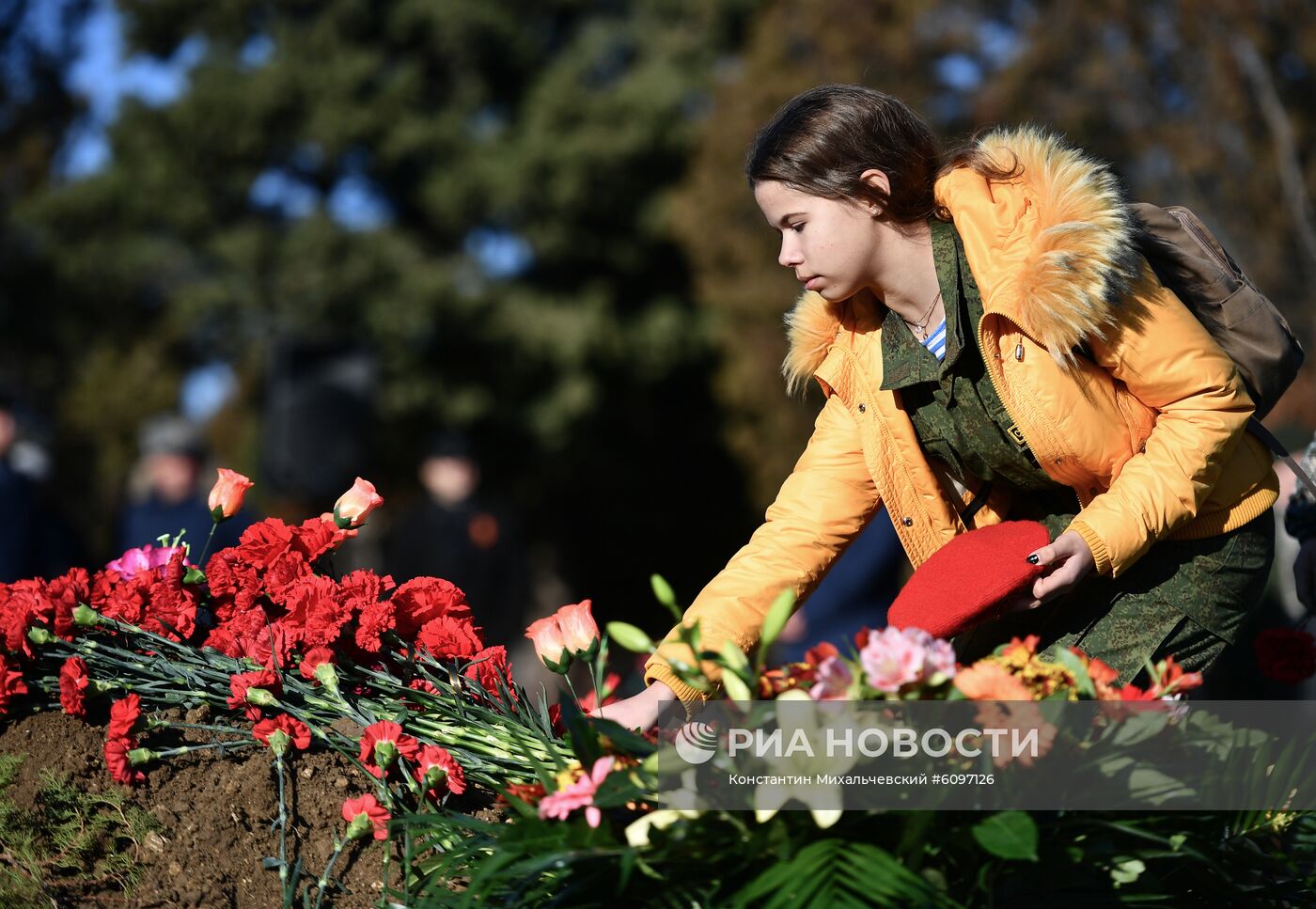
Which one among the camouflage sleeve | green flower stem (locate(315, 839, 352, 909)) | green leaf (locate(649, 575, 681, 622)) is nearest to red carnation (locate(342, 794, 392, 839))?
green flower stem (locate(315, 839, 352, 909))

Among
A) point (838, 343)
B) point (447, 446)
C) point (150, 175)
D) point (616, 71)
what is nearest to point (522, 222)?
point (616, 71)

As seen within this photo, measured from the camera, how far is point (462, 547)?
7.75m

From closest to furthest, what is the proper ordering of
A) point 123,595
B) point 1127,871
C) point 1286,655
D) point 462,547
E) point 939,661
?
point 939,661 < point 1127,871 < point 123,595 < point 1286,655 < point 462,547

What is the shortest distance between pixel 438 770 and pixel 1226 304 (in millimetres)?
1560

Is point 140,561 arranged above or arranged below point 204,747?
above

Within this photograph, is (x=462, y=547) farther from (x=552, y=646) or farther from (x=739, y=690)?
(x=739, y=690)

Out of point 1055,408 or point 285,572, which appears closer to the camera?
point 1055,408

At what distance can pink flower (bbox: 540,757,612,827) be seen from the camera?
1.95 m

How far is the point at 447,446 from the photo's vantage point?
8.14 meters

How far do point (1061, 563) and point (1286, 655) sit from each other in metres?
1.04

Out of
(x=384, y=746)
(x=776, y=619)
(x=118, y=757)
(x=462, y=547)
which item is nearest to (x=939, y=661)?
(x=776, y=619)

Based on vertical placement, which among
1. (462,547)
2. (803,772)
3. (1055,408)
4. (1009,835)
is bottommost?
(1009,835)

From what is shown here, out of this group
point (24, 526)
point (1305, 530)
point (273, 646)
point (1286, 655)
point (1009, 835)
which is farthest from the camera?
point (24, 526)

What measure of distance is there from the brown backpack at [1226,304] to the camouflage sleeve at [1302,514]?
903 mm
